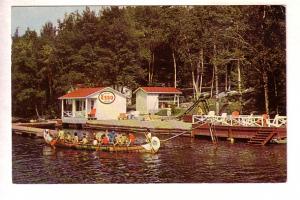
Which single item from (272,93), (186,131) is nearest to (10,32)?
(186,131)

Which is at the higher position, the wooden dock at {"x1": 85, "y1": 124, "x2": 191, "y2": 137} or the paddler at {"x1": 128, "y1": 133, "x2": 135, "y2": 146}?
the wooden dock at {"x1": 85, "y1": 124, "x2": 191, "y2": 137}

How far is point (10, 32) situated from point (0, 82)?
21 cm

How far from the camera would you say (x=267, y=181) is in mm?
2656

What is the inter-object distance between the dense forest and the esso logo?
0.04 meters

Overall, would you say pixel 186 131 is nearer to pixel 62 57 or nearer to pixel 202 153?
pixel 202 153

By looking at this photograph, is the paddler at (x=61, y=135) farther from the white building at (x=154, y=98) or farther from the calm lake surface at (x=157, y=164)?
the white building at (x=154, y=98)

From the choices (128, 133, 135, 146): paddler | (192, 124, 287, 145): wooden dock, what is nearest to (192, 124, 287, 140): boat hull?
(192, 124, 287, 145): wooden dock

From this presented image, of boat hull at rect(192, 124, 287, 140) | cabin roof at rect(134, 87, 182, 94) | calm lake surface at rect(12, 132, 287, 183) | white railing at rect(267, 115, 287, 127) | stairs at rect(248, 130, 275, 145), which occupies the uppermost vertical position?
cabin roof at rect(134, 87, 182, 94)

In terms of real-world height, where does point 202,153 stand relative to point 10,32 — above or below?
below

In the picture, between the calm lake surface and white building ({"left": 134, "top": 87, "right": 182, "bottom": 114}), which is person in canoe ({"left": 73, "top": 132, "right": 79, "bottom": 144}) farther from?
white building ({"left": 134, "top": 87, "right": 182, "bottom": 114})

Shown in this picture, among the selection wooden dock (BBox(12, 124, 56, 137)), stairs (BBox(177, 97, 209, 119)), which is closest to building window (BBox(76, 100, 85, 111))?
wooden dock (BBox(12, 124, 56, 137))

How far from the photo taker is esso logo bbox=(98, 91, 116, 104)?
2668 mm

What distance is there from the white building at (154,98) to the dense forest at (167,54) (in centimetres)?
3

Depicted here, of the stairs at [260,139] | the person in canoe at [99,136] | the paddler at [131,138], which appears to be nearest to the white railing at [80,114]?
the person in canoe at [99,136]
